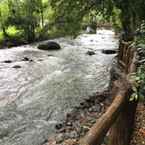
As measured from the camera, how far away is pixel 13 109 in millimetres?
8523

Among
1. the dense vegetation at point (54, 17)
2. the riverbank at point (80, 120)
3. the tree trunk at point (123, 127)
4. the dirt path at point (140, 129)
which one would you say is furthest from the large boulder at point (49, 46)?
the tree trunk at point (123, 127)

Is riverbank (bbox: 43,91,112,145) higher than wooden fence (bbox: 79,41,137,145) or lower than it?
lower

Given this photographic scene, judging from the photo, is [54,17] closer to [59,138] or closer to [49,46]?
[49,46]

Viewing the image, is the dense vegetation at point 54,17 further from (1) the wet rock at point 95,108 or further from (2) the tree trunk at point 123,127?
(2) the tree trunk at point 123,127

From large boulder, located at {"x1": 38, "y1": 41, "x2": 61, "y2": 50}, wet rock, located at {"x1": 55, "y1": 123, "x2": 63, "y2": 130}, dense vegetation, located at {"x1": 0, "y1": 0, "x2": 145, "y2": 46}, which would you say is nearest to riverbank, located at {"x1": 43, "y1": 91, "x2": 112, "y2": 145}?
wet rock, located at {"x1": 55, "y1": 123, "x2": 63, "y2": 130}

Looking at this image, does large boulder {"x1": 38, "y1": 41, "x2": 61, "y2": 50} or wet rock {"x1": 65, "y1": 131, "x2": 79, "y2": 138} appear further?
large boulder {"x1": 38, "y1": 41, "x2": 61, "y2": 50}

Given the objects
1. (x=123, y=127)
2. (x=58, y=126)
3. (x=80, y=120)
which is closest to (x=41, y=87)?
(x=80, y=120)

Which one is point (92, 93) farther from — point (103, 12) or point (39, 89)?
point (103, 12)

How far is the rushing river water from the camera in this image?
7.23 metres

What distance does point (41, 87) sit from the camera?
10695mm

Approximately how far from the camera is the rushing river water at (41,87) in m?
7.23

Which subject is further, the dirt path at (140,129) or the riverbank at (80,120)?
the riverbank at (80,120)

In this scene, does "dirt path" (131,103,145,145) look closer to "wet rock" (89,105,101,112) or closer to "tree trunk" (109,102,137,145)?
"tree trunk" (109,102,137,145)

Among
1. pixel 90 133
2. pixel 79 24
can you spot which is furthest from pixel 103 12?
pixel 90 133
